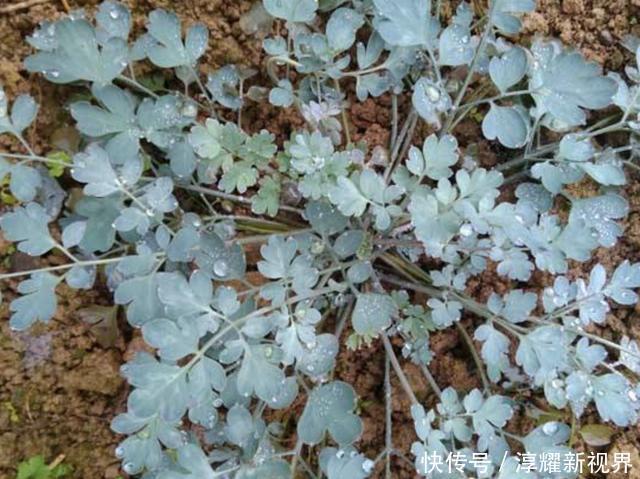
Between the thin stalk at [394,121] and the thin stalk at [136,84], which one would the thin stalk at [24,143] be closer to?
the thin stalk at [136,84]

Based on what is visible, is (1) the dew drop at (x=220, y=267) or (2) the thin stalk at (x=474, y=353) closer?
(1) the dew drop at (x=220, y=267)

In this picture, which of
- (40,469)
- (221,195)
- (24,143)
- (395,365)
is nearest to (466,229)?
(395,365)

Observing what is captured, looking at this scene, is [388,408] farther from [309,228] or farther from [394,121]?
[394,121]

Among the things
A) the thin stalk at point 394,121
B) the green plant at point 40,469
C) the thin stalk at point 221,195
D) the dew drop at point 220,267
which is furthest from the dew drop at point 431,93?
the green plant at point 40,469

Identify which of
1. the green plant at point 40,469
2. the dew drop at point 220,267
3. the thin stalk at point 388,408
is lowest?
the green plant at point 40,469

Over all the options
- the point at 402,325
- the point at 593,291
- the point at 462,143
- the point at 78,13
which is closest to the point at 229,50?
the point at 78,13

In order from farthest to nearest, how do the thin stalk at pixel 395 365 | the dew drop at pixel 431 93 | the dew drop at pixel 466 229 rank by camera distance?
the thin stalk at pixel 395 365 < the dew drop at pixel 431 93 < the dew drop at pixel 466 229

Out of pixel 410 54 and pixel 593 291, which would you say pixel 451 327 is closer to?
pixel 593 291

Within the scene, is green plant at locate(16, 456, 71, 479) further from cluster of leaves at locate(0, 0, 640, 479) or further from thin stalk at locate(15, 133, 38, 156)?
thin stalk at locate(15, 133, 38, 156)

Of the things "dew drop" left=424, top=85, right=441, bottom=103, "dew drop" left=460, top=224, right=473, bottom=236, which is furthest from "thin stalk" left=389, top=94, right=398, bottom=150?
"dew drop" left=460, top=224, right=473, bottom=236

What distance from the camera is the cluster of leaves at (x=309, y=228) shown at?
1.40m

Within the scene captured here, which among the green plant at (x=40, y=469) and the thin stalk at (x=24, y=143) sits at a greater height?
the thin stalk at (x=24, y=143)

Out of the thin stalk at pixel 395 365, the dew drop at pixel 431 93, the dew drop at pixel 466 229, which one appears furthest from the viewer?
the thin stalk at pixel 395 365

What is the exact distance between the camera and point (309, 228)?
1.70 m
